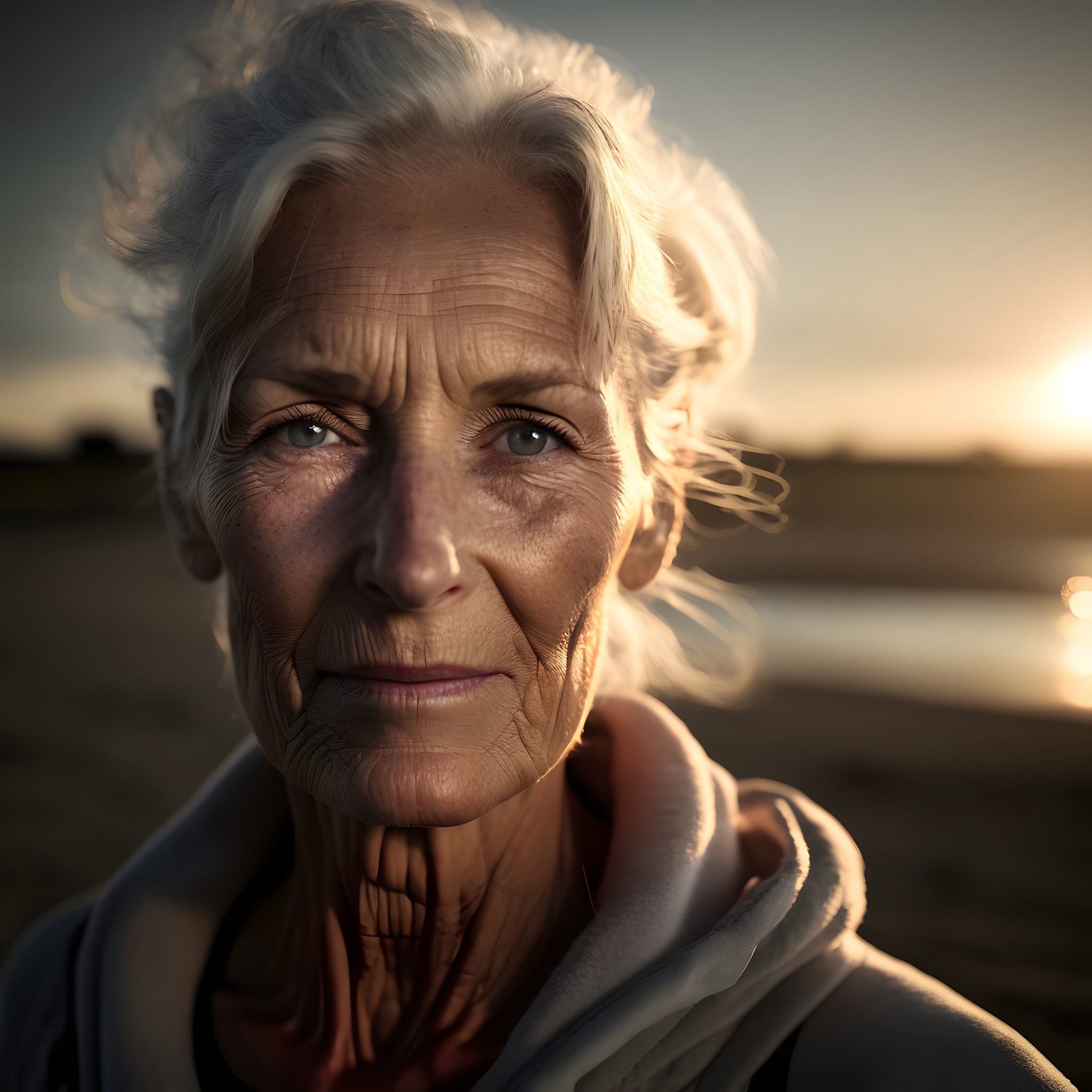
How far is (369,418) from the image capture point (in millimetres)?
1354

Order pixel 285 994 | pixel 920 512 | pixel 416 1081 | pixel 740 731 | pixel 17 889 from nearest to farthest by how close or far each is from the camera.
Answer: pixel 416 1081 < pixel 285 994 < pixel 17 889 < pixel 740 731 < pixel 920 512

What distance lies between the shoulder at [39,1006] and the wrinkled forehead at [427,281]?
1477mm

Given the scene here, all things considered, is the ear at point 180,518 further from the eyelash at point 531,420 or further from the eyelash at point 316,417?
the eyelash at point 531,420

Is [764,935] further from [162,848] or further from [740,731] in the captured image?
[740,731]

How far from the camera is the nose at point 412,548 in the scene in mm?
1227

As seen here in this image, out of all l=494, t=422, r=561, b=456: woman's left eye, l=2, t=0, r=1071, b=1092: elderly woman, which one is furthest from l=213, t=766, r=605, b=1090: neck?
l=494, t=422, r=561, b=456: woman's left eye

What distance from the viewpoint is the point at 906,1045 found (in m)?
1.26

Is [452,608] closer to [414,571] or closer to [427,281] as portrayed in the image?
[414,571]

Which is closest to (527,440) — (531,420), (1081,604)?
(531,420)

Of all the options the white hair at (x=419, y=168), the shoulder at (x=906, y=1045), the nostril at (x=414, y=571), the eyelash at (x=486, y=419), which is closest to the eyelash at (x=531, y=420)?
the eyelash at (x=486, y=419)

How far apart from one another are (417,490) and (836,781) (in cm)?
650

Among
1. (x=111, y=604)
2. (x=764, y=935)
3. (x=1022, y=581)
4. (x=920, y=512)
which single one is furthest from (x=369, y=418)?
(x=920, y=512)

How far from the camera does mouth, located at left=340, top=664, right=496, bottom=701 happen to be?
130 cm

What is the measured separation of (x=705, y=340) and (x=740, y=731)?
6711mm
